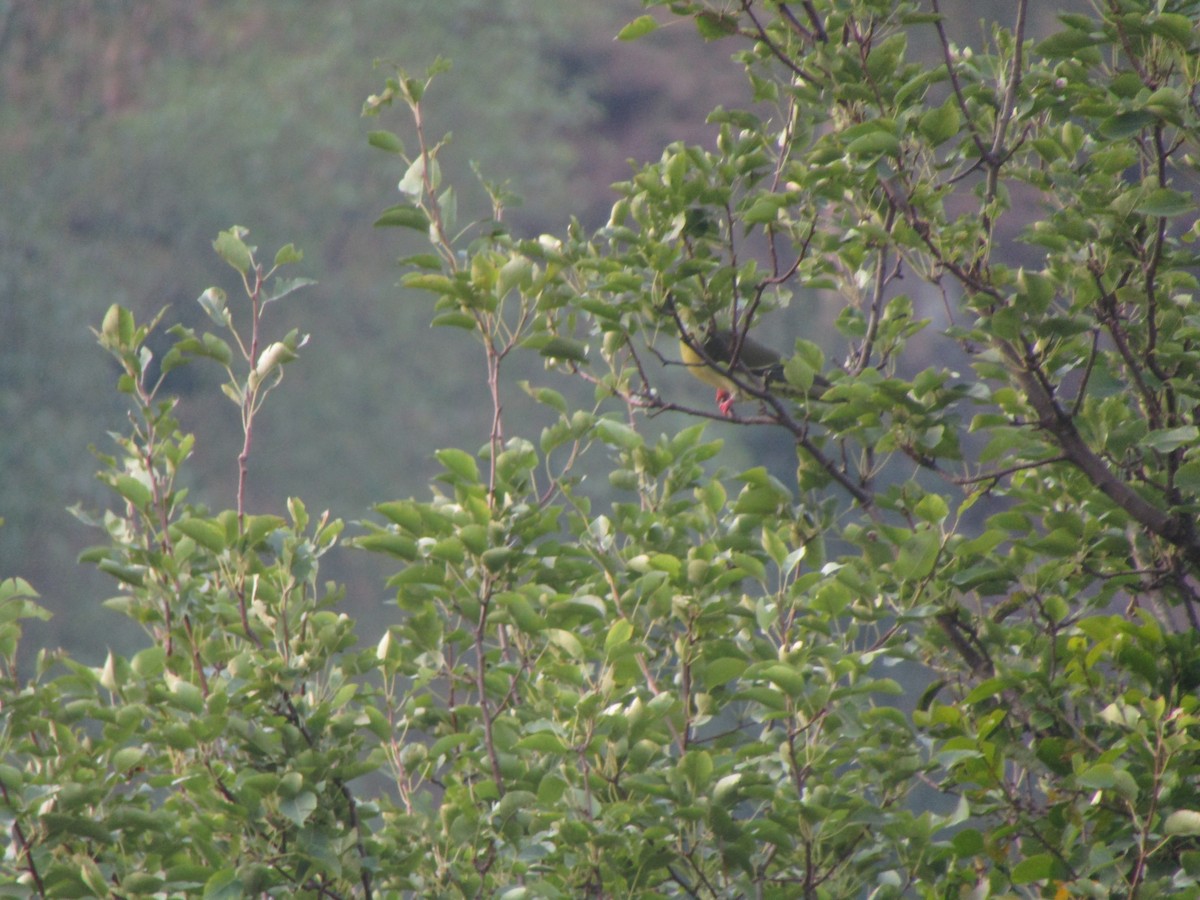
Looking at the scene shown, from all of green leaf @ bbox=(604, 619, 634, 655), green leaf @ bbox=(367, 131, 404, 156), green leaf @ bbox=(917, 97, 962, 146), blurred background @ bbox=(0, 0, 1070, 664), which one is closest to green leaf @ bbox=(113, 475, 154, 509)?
green leaf @ bbox=(367, 131, 404, 156)

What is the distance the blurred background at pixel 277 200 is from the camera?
31.2ft

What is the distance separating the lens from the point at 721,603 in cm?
195

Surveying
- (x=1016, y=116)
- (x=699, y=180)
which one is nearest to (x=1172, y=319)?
(x=1016, y=116)

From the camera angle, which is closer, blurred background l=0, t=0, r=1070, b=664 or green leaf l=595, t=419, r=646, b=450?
green leaf l=595, t=419, r=646, b=450

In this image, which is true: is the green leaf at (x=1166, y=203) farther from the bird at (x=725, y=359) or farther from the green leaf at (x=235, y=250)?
the green leaf at (x=235, y=250)

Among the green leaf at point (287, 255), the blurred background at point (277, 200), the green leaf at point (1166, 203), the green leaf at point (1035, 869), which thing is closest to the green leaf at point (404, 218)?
the green leaf at point (287, 255)

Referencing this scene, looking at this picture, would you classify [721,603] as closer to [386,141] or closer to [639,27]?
[386,141]

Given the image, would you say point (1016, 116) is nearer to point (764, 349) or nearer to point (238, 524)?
point (764, 349)

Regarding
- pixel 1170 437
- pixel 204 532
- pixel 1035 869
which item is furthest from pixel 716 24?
pixel 1035 869

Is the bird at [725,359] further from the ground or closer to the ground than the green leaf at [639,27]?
closer to the ground

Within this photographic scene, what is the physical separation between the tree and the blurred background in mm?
7135

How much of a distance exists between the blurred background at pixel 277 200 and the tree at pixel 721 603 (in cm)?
713

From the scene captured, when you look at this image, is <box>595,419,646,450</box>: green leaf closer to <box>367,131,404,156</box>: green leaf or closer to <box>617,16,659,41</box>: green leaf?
<box>367,131,404,156</box>: green leaf

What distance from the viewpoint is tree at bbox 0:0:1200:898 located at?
5.99 ft
